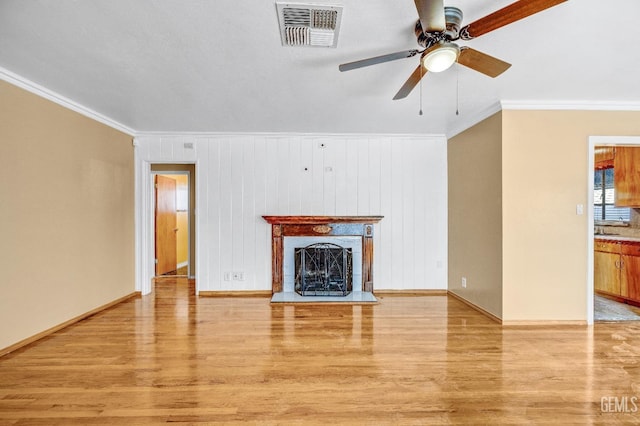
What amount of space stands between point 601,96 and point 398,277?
3.15 m

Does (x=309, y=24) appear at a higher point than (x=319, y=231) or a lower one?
higher

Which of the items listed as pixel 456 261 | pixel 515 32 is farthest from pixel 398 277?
pixel 515 32

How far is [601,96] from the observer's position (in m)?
3.18

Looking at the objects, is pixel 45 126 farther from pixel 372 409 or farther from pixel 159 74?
pixel 372 409

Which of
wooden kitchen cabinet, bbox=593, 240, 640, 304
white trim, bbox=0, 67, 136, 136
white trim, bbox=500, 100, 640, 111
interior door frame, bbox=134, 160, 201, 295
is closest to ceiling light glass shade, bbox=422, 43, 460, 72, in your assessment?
white trim, bbox=500, 100, 640, 111

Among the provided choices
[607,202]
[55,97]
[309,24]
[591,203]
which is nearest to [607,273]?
[607,202]

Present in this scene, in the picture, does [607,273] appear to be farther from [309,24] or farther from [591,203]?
[309,24]

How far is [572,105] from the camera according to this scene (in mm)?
3316

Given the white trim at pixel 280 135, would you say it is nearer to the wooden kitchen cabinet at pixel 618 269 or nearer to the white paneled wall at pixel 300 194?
the white paneled wall at pixel 300 194

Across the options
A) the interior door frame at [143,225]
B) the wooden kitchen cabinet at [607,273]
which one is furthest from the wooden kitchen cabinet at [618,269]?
the interior door frame at [143,225]

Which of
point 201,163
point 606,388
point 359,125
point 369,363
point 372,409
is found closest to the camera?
point 372,409

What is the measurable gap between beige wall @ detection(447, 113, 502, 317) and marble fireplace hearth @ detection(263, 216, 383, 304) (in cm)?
116

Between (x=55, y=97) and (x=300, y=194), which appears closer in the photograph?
(x=55, y=97)

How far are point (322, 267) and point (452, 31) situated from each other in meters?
3.44
